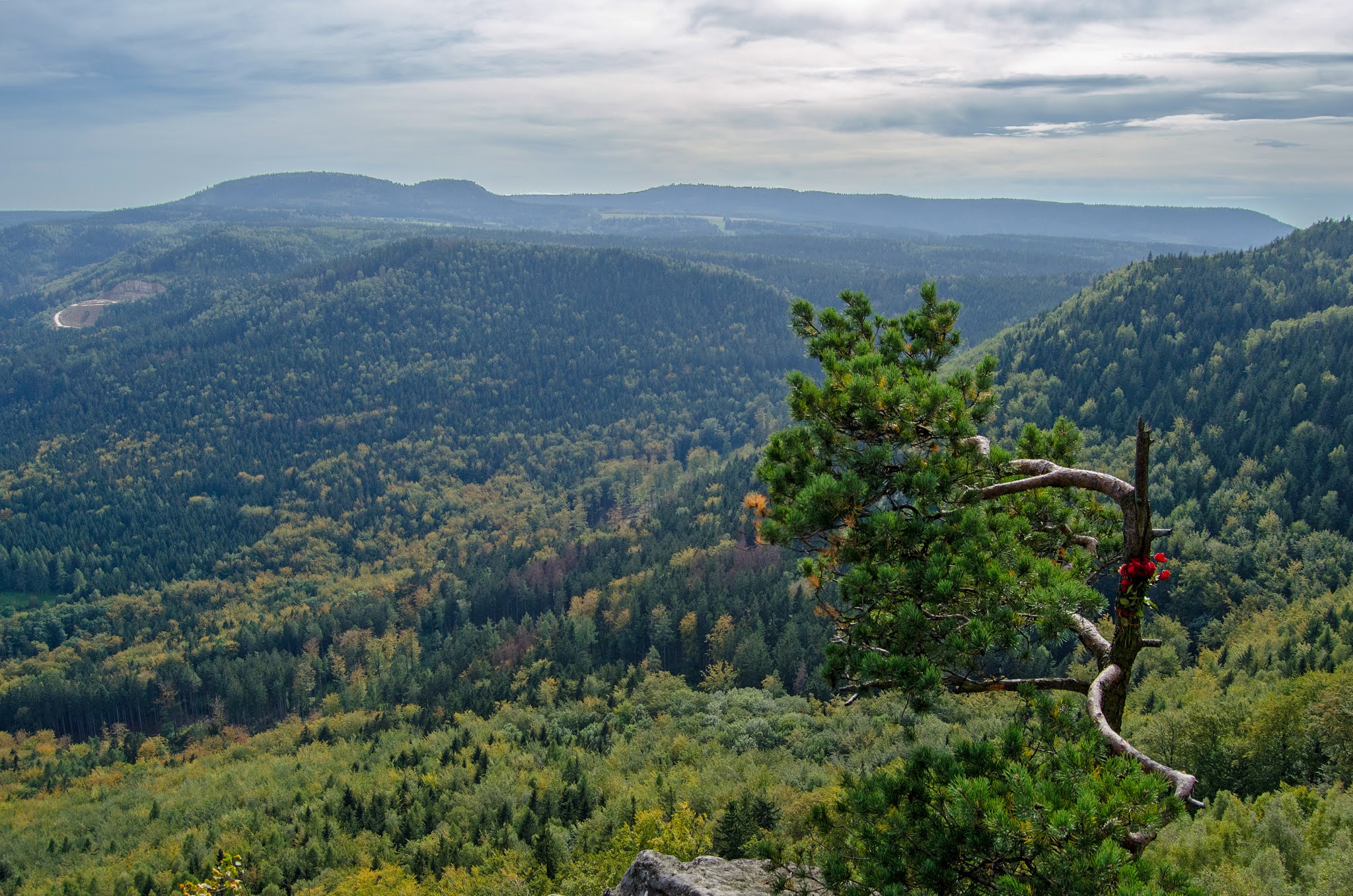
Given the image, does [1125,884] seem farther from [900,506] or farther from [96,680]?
[96,680]

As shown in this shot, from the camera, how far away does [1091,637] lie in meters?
12.7

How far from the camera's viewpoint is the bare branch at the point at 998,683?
13414 millimetres

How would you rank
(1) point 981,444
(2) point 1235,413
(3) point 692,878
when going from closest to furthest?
(1) point 981,444 → (3) point 692,878 → (2) point 1235,413

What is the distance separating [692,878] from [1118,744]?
19406 millimetres

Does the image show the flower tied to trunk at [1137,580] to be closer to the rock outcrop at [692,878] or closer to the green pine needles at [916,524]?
the green pine needles at [916,524]

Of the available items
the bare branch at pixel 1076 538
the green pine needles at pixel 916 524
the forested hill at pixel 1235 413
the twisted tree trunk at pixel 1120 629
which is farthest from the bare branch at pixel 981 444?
the forested hill at pixel 1235 413

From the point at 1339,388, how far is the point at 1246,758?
5193 inches

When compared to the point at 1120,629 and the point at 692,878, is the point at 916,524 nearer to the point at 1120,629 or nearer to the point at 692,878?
the point at 1120,629

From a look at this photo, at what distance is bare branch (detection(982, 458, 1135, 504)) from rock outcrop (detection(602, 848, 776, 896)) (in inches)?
639

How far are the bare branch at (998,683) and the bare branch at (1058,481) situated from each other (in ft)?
10.5

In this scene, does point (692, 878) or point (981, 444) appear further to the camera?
point (692, 878)

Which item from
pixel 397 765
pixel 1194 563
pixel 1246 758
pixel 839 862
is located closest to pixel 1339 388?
pixel 1194 563

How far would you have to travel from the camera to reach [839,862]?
13.2m

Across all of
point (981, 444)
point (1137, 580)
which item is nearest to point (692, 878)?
point (981, 444)
